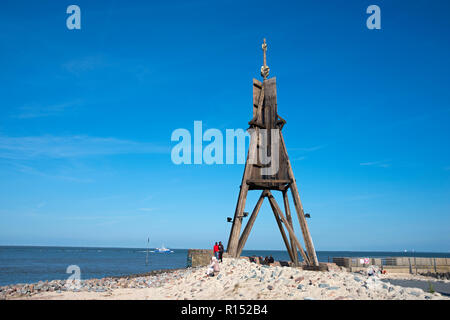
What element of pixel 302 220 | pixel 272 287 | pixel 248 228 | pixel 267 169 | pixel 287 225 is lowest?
pixel 272 287

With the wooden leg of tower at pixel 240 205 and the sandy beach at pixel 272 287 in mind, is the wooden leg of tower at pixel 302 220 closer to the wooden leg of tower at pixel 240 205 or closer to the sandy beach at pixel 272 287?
the wooden leg of tower at pixel 240 205

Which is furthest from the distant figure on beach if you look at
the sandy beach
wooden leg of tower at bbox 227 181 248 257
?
wooden leg of tower at bbox 227 181 248 257

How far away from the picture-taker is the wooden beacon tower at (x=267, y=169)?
1523cm

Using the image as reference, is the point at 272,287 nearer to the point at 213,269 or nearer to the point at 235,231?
the point at 213,269

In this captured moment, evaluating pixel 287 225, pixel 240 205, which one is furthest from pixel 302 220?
pixel 240 205

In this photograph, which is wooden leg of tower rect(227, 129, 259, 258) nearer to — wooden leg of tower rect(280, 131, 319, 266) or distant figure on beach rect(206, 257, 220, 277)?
wooden leg of tower rect(280, 131, 319, 266)

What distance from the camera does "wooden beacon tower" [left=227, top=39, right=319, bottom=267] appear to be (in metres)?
15.2

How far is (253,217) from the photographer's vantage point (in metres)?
15.8

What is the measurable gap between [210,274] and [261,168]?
594cm

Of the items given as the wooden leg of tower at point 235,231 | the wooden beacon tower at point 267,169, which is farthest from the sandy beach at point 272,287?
the wooden beacon tower at point 267,169

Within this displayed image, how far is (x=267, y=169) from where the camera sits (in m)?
16.2
